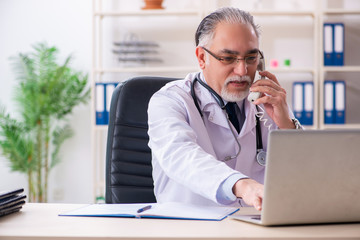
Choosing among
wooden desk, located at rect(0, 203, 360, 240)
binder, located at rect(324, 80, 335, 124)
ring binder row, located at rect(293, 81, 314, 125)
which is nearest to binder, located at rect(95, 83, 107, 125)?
ring binder row, located at rect(293, 81, 314, 125)

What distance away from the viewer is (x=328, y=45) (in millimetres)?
3674

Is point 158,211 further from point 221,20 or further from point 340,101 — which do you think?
point 340,101

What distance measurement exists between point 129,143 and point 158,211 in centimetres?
72

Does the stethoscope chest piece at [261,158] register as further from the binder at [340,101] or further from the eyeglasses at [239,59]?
the binder at [340,101]

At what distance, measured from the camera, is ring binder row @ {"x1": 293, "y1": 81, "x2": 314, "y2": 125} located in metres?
3.64

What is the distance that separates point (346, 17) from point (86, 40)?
6.81 ft

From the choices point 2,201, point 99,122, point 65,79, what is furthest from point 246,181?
point 65,79

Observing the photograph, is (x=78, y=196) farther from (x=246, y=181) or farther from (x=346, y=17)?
(x=246, y=181)

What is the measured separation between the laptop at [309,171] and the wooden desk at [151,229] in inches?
1.9

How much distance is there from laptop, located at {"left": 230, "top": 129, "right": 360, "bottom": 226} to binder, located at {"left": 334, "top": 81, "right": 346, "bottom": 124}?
2.75 m

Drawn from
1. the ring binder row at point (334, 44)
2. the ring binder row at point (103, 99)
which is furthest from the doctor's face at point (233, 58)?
the ring binder row at point (334, 44)

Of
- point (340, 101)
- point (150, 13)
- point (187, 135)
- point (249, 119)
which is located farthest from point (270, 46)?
point (187, 135)

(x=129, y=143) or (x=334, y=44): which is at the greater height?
(x=334, y=44)

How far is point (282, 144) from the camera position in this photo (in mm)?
948
